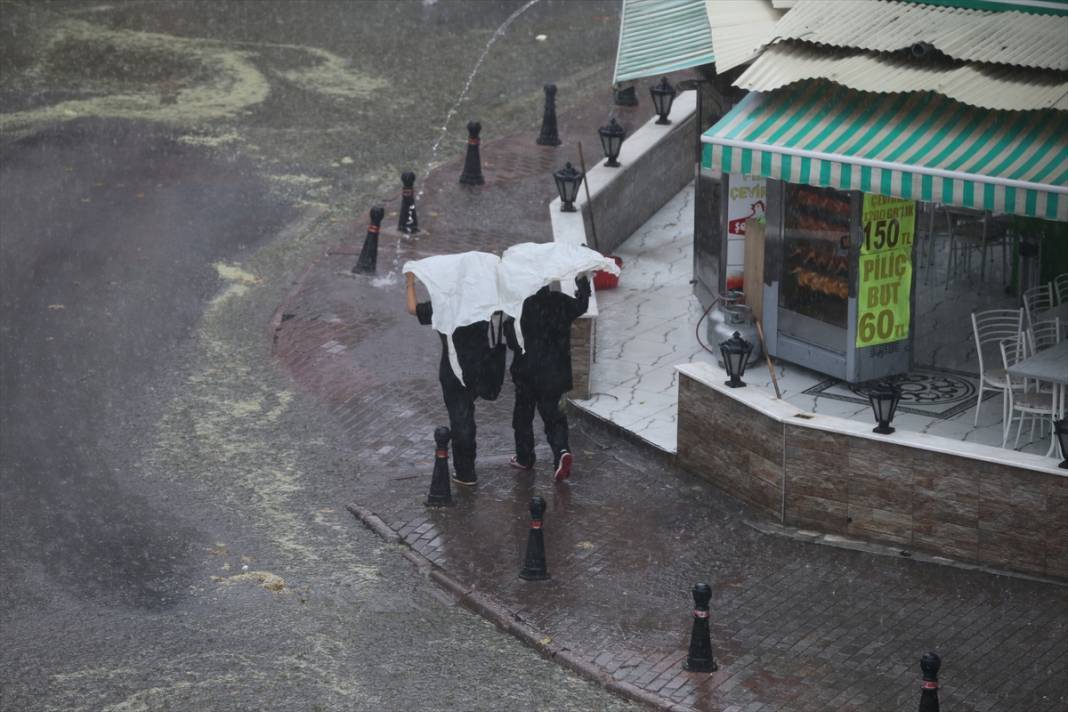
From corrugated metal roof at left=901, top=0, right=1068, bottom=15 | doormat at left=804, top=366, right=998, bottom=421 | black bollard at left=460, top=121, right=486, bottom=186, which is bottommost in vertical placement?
doormat at left=804, top=366, right=998, bottom=421

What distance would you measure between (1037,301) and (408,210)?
286 inches

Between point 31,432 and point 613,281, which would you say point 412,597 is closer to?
point 31,432

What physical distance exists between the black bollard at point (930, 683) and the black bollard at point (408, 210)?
408 inches

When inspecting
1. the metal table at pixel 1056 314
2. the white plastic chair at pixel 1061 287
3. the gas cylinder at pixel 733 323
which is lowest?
the gas cylinder at pixel 733 323

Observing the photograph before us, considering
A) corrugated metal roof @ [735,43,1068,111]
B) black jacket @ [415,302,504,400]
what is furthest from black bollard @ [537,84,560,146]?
black jacket @ [415,302,504,400]

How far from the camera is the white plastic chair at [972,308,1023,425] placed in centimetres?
1278

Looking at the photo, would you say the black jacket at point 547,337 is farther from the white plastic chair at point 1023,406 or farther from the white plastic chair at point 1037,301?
the white plastic chair at point 1037,301

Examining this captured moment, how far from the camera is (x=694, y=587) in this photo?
402 inches

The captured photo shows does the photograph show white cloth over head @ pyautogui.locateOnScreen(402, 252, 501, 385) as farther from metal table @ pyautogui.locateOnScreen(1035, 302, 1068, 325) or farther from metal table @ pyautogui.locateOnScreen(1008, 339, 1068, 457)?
metal table @ pyautogui.locateOnScreen(1035, 302, 1068, 325)

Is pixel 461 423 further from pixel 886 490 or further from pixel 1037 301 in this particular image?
pixel 1037 301

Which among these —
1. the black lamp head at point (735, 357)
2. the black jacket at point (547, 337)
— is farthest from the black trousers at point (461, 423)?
the black lamp head at point (735, 357)

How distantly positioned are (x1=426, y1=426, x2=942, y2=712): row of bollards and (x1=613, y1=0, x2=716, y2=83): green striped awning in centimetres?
415

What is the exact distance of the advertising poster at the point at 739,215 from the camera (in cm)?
1515

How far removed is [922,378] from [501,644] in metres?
5.43
